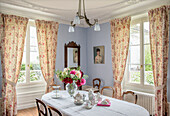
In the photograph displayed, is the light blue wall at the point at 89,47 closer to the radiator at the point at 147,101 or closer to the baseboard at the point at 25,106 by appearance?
the radiator at the point at 147,101

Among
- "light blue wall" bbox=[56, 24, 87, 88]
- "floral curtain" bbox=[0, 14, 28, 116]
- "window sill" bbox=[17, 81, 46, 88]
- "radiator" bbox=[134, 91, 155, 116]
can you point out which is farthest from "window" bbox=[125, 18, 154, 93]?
"floral curtain" bbox=[0, 14, 28, 116]

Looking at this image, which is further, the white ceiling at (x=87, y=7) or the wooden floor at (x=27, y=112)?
the wooden floor at (x=27, y=112)

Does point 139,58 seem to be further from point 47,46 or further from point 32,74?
point 32,74

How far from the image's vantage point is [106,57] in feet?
16.1

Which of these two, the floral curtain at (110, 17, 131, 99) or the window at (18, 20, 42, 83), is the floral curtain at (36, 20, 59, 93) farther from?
the floral curtain at (110, 17, 131, 99)

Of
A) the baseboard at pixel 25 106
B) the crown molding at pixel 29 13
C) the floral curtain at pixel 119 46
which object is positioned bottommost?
the baseboard at pixel 25 106

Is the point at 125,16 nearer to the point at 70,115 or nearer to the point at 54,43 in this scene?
the point at 54,43

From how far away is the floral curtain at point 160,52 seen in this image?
3301 mm

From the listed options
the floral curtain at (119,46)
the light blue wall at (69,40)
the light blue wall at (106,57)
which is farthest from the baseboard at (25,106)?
the floral curtain at (119,46)

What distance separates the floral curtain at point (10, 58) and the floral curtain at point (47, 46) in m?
0.60

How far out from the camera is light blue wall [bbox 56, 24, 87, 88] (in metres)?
5.02

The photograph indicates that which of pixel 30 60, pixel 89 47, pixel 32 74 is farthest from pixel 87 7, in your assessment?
pixel 32 74

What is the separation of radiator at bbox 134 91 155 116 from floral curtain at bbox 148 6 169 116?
238 mm

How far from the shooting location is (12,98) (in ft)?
12.7
